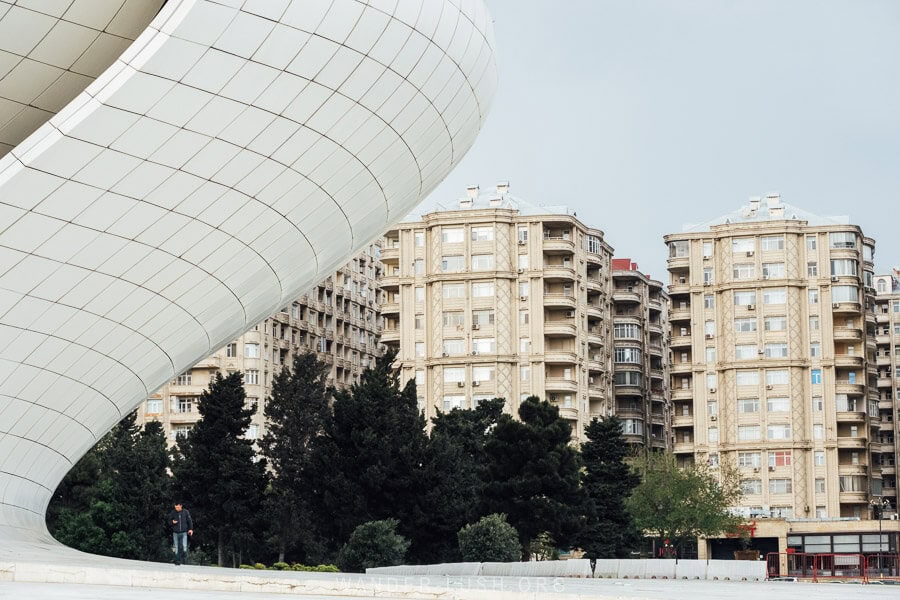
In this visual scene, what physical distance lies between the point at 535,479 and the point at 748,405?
158 ft

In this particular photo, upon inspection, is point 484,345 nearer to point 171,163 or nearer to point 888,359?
point 888,359

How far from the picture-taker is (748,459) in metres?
93.8

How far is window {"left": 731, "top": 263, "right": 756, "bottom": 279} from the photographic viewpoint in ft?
315

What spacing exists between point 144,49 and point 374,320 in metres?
95.4

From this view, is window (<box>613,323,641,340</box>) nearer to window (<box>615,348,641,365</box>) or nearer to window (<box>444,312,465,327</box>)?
window (<box>615,348,641,365</box>)

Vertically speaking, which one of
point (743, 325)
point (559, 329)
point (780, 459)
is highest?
point (743, 325)

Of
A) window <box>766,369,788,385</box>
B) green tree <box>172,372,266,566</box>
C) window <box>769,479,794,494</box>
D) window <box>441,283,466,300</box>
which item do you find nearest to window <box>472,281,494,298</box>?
window <box>441,283,466,300</box>

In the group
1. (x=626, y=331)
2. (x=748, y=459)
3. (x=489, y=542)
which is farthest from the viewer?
(x=626, y=331)

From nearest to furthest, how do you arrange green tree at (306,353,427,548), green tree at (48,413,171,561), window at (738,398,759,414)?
green tree at (306,353,427,548), green tree at (48,413,171,561), window at (738,398,759,414)

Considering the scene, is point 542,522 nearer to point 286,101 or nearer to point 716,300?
point 286,101

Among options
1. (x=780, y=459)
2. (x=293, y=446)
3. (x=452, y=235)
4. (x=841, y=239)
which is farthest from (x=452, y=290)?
(x=293, y=446)

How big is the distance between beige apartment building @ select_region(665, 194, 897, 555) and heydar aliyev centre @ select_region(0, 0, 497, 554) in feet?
227

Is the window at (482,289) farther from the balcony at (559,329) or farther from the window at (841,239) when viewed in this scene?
the window at (841,239)

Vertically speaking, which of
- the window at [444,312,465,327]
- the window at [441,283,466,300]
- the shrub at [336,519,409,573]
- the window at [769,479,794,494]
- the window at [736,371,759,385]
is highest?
the window at [441,283,466,300]
